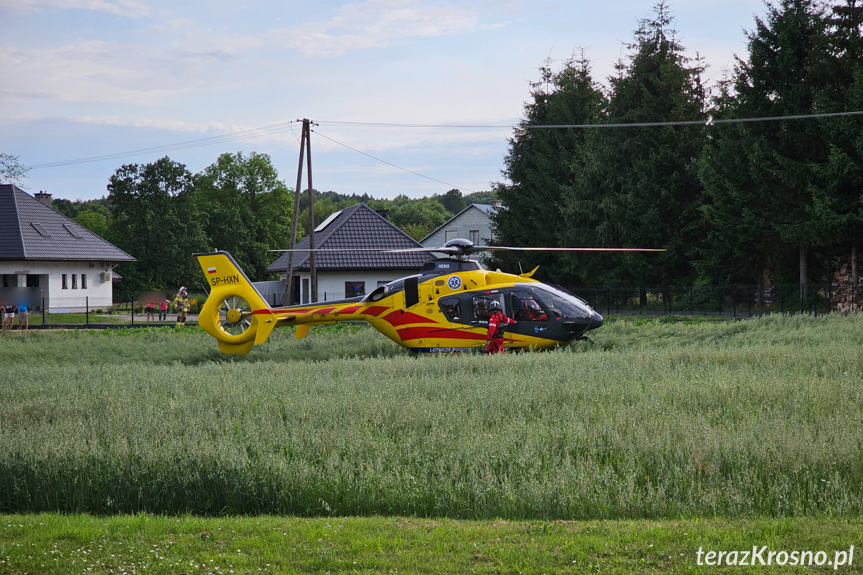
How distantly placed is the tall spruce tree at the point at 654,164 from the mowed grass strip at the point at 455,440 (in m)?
26.8

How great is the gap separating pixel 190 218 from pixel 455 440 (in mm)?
67484

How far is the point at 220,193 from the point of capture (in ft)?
277

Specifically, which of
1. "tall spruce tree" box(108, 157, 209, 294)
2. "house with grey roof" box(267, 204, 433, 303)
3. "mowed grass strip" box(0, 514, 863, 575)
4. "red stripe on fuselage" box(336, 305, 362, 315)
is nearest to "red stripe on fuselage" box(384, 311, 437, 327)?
"red stripe on fuselage" box(336, 305, 362, 315)

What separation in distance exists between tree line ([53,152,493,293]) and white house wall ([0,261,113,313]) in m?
14.8

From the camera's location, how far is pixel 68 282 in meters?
50.0

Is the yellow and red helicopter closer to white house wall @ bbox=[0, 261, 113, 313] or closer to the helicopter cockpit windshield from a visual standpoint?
the helicopter cockpit windshield

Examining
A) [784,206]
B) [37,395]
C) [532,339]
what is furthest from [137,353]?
[784,206]

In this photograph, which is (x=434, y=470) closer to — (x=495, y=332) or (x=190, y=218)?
(x=495, y=332)

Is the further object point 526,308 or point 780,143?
point 780,143

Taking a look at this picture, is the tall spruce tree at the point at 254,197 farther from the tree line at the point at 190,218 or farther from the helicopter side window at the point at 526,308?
the helicopter side window at the point at 526,308

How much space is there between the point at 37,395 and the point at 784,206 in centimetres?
2932

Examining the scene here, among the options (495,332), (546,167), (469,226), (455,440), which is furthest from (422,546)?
(469,226)

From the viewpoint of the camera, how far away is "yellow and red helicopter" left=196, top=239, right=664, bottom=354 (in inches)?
758

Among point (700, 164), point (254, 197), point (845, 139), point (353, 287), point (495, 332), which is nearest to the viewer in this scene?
point (495, 332)
